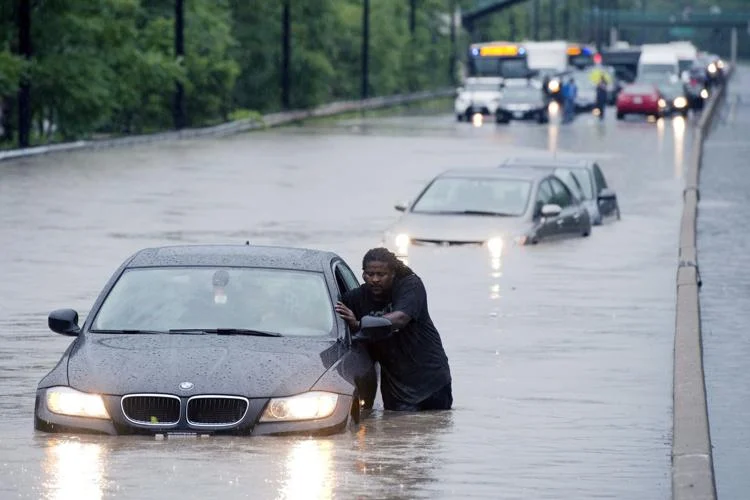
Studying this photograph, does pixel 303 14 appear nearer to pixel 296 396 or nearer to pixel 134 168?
pixel 134 168

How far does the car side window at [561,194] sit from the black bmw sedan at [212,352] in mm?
17273

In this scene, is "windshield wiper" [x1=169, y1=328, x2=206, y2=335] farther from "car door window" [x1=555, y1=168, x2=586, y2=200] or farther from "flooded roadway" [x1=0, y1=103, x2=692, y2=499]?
"car door window" [x1=555, y1=168, x2=586, y2=200]

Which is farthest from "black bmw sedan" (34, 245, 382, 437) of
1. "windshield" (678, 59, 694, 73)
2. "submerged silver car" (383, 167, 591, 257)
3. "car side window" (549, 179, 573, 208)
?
"windshield" (678, 59, 694, 73)

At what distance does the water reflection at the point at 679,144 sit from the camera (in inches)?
2071

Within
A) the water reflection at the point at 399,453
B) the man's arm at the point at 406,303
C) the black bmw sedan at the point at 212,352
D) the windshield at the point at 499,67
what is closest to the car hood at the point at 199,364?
the black bmw sedan at the point at 212,352

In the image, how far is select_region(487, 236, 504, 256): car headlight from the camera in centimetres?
2885

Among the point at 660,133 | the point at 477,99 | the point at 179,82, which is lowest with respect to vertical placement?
the point at 660,133

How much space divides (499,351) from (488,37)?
15053 centimetres

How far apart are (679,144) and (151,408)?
5397cm

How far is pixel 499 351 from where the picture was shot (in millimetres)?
19328

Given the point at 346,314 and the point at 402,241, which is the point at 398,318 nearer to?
the point at 346,314

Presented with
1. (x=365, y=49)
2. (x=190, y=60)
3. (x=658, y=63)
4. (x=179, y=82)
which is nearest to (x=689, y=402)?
(x=179, y=82)

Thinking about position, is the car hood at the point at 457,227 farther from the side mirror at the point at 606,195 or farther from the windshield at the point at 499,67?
the windshield at the point at 499,67

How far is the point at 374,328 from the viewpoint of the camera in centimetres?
1328
